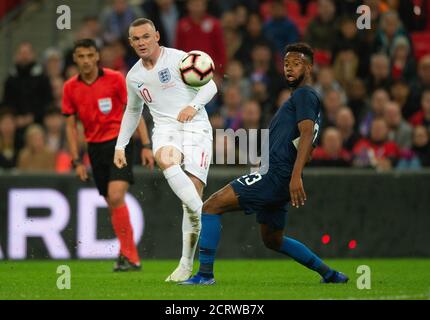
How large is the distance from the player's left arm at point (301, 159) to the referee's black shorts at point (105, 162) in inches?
127

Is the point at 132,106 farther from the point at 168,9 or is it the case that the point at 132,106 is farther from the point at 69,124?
the point at 168,9

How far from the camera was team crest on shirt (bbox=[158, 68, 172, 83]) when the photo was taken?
34.0 feet

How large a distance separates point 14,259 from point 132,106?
174 inches

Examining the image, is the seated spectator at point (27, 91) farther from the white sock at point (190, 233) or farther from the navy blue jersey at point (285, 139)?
the navy blue jersey at point (285, 139)

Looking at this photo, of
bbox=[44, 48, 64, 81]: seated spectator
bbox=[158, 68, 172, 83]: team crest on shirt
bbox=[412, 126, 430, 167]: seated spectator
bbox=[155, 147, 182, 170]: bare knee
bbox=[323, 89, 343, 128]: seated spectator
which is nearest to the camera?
bbox=[155, 147, 182, 170]: bare knee

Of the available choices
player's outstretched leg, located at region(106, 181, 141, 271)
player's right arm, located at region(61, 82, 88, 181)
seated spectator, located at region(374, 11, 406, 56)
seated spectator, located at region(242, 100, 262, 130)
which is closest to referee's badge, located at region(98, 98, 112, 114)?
player's right arm, located at region(61, 82, 88, 181)

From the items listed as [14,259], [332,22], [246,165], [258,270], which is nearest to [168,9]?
[332,22]

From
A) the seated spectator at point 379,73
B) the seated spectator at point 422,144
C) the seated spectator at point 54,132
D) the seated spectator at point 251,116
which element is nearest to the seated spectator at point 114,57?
the seated spectator at point 54,132

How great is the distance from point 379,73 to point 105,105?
5.47m

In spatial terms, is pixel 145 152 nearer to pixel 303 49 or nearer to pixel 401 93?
pixel 303 49

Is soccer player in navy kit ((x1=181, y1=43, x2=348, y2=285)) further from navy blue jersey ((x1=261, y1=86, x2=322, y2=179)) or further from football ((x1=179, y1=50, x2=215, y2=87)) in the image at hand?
football ((x1=179, y1=50, x2=215, y2=87))

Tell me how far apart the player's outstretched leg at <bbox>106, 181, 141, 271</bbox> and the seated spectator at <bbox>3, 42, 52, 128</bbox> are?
5.30m

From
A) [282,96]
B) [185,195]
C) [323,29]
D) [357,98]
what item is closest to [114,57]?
[282,96]

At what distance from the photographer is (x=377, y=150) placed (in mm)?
15414
